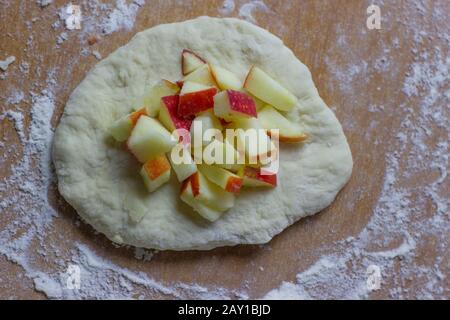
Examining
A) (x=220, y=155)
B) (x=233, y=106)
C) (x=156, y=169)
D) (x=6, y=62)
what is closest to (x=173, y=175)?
(x=156, y=169)

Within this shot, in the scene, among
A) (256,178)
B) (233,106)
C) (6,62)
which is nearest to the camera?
(233,106)

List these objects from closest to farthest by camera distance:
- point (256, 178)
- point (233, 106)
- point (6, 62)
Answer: point (233, 106) < point (256, 178) < point (6, 62)

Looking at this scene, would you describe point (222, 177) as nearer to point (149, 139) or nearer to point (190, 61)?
point (149, 139)

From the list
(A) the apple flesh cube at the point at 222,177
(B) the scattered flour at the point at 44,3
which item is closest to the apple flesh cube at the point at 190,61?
(A) the apple flesh cube at the point at 222,177

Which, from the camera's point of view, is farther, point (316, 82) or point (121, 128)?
point (316, 82)

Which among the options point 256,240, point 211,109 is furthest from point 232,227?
point 211,109

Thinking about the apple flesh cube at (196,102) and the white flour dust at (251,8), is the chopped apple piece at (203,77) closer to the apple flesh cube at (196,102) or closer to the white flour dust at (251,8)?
the apple flesh cube at (196,102)

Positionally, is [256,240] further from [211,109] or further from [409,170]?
[409,170]

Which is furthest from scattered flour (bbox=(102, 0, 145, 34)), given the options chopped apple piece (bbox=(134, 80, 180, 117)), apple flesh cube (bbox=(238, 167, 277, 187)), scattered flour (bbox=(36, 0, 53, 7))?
apple flesh cube (bbox=(238, 167, 277, 187))
